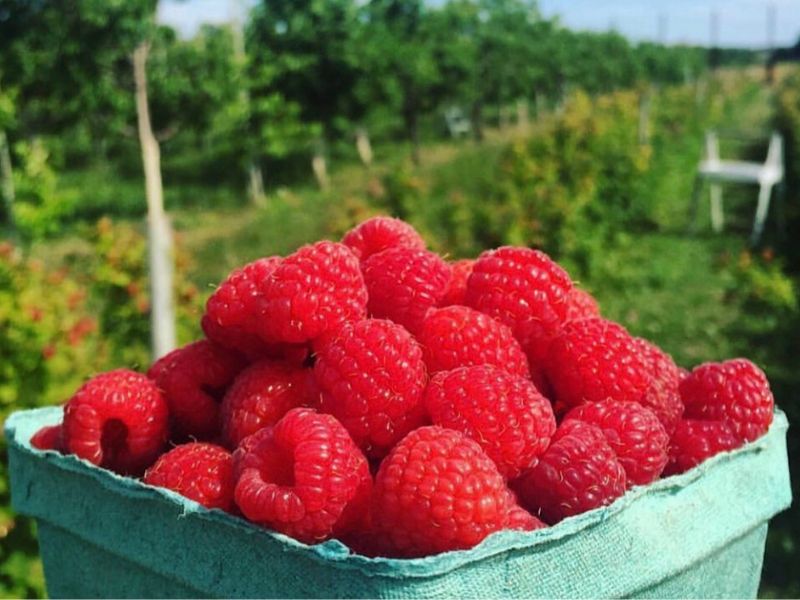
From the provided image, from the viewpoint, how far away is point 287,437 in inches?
34.5

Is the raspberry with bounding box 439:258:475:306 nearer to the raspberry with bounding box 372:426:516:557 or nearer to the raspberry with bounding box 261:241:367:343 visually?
the raspberry with bounding box 261:241:367:343

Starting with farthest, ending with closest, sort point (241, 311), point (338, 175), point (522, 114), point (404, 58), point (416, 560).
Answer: point (522, 114) < point (338, 175) < point (404, 58) < point (241, 311) < point (416, 560)

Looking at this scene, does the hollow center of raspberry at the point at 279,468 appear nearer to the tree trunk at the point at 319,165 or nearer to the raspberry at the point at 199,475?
the raspberry at the point at 199,475

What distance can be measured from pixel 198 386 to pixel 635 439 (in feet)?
1.67

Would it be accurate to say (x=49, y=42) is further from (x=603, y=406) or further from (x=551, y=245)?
(x=603, y=406)

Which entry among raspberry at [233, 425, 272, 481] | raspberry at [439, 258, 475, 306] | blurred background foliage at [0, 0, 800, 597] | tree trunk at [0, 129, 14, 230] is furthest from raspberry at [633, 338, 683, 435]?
tree trunk at [0, 129, 14, 230]

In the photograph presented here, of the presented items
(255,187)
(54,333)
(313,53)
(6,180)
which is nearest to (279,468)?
(54,333)

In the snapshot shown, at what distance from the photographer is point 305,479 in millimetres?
835

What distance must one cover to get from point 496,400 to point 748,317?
524 cm

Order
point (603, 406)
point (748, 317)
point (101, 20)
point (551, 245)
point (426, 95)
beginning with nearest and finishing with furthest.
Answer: point (603, 406) < point (748, 317) < point (551, 245) < point (101, 20) < point (426, 95)

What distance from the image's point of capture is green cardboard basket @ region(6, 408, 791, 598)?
75 cm

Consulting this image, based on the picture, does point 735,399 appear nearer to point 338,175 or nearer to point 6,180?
point 6,180

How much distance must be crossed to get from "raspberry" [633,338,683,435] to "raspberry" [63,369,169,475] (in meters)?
0.57

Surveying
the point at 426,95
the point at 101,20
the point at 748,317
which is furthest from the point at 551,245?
the point at 426,95
